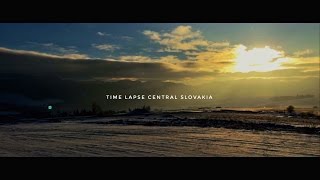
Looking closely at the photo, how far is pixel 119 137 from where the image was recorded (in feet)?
19.6

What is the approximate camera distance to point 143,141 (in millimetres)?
5891

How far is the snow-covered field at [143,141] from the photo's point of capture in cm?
573

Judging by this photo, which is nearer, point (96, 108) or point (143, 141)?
point (143, 141)

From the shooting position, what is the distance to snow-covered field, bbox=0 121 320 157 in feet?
18.8

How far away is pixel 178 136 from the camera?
19.7 feet

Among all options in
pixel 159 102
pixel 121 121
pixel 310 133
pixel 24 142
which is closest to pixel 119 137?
pixel 121 121

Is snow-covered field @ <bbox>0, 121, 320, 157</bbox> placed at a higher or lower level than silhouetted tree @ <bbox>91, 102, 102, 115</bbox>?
lower

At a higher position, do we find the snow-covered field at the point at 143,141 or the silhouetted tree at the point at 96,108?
the silhouetted tree at the point at 96,108

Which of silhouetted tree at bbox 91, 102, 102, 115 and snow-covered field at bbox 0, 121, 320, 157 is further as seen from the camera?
silhouetted tree at bbox 91, 102, 102, 115
